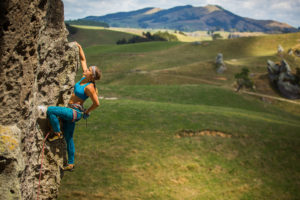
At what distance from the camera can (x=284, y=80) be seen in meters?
64.9

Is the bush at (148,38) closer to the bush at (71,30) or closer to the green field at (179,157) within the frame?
the bush at (71,30)

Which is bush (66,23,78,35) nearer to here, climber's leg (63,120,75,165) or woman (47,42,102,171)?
woman (47,42,102,171)

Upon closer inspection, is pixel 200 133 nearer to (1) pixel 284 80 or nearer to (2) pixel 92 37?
(1) pixel 284 80

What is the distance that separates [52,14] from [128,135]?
14.0 metres

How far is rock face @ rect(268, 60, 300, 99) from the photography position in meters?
62.3

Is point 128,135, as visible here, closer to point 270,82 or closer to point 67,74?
point 67,74

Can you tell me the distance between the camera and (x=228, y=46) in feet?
411

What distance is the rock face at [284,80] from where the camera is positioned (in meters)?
62.3

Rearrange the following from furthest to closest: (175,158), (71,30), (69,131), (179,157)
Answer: (71,30), (179,157), (175,158), (69,131)

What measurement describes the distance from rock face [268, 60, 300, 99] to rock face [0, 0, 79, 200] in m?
66.1

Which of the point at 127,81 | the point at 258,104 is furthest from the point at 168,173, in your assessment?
the point at 127,81

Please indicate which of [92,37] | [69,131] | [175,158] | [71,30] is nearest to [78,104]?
[69,131]

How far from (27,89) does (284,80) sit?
231ft

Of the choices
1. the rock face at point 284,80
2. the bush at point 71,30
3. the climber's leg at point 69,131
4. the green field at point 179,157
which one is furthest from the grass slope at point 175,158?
the bush at point 71,30
